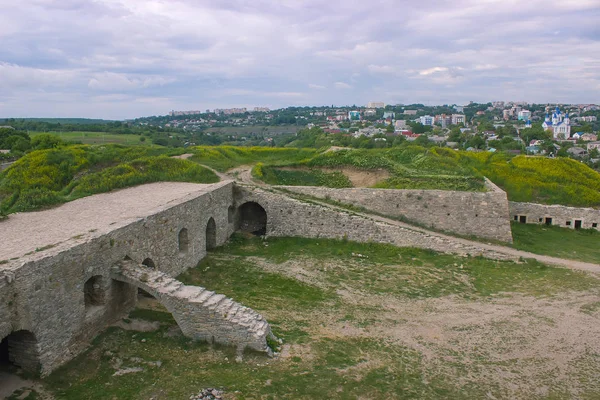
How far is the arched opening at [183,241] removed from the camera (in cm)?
1691

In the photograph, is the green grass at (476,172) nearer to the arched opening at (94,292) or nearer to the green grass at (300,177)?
the green grass at (300,177)

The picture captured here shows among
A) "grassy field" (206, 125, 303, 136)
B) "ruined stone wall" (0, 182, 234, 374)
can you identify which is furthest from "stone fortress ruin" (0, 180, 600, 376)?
"grassy field" (206, 125, 303, 136)

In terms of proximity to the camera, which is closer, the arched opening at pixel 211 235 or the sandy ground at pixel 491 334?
the sandy ground at pixel 491 334

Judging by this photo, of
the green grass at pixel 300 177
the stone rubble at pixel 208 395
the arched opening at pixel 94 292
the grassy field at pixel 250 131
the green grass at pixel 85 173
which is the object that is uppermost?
the grassy field at pixel 250 131

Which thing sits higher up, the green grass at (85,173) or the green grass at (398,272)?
the green grass at (85,173)

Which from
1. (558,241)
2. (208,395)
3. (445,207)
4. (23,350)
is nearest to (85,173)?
(23,350)

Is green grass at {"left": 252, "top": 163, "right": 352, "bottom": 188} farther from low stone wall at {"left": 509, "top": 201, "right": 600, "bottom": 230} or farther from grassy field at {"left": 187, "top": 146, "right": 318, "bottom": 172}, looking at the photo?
low stone wall at {"left": 509, "top": 201, "right": 600, "bottom": 230}

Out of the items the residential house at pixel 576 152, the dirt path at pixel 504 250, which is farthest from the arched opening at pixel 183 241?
the residential house at pixel 576 152

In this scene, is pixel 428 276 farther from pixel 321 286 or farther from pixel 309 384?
pixel 309 384

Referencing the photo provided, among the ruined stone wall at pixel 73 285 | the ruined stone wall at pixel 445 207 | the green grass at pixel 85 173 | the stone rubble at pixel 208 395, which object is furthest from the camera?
the ruined stone wall at pixel 445 207

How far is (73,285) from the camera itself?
10703mm

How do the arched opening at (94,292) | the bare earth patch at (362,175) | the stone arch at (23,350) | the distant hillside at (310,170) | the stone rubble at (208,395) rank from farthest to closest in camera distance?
the bare earth patch at (362,175) < the distant hillside at (310,170) < the arched opening at (94,292) < the stone arch at (23,350) < the stone rubble at (208,395)

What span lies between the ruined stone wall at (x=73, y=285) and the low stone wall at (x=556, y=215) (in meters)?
20.7

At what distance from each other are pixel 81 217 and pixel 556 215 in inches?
978
